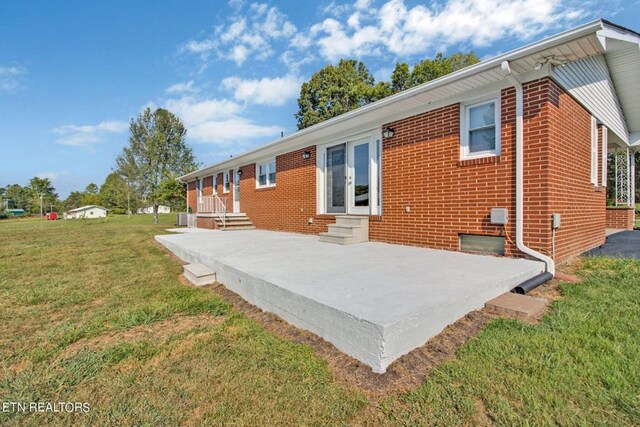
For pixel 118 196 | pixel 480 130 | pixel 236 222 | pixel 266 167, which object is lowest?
pixel 236 222

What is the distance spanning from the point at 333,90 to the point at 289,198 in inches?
701

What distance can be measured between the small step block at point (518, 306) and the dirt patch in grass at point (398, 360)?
13cm

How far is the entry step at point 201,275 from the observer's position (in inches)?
179

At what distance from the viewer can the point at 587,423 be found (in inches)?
59.2

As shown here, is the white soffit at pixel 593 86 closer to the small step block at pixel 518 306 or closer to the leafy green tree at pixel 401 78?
the small step block at pixel 518 306

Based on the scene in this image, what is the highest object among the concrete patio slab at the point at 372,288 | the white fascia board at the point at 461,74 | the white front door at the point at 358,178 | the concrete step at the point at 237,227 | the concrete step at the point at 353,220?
the white fascia board at the point at 461,74

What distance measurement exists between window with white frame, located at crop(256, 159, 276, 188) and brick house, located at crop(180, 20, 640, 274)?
8.02 ft

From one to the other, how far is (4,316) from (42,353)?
1538 mm

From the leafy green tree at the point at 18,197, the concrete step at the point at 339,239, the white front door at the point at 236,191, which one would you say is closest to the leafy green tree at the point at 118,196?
the leafy green tree at the point at 18,197

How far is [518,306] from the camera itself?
2.91 meters

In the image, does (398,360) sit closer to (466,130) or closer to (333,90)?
(466,130)

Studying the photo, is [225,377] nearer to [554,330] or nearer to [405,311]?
[405,311]

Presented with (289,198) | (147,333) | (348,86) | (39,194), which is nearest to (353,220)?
(289,198)

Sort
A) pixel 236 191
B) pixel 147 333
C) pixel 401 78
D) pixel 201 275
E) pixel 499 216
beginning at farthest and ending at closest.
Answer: pixel 401 78
pixel 236 191
pixel 499 216
pixel 201 275
pixel 147 333
